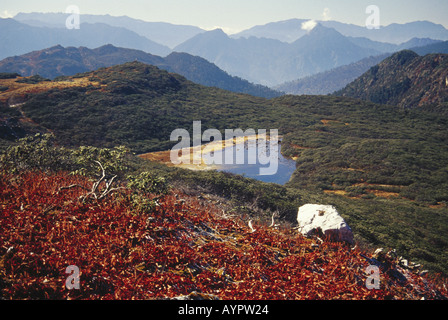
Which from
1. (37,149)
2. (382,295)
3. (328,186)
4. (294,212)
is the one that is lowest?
(328,186)

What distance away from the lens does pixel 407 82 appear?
121938mm

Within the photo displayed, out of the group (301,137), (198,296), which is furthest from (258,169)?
(198,296)

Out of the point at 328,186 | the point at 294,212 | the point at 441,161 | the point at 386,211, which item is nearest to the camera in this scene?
the point at 294,212

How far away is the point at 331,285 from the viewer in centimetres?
421

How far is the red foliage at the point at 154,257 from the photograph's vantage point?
12.1 feet

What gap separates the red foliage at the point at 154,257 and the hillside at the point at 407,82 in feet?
374

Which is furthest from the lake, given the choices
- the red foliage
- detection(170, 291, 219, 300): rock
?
detection(170, 291, 219, 300): rock

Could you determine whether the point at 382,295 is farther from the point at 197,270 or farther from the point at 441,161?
the point at 441,161

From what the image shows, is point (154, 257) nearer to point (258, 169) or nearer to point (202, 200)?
point (202, 200)

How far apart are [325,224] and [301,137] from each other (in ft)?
145
